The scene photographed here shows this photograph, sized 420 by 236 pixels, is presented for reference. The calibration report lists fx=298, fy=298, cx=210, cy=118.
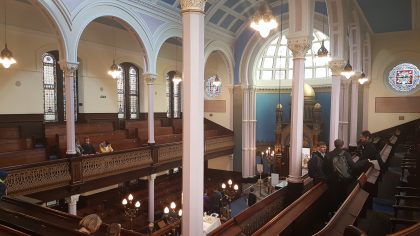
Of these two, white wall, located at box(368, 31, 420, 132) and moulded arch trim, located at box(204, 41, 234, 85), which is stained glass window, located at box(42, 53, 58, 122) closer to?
moulded arch trim, located at box(204, 41, 234, 85)

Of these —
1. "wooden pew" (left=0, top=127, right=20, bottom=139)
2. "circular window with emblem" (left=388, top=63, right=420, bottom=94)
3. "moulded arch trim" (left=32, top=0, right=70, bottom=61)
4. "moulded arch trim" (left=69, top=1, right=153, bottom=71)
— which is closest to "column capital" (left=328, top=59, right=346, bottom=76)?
"moulded arch trim" (left=69, top=1, right=153, bottom=71)

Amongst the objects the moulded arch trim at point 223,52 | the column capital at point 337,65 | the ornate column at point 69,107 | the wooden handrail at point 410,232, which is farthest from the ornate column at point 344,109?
the wooden handrail at point 410,232

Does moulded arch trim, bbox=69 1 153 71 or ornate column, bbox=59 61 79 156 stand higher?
moulded arch trim, bbox=69 1 153 71

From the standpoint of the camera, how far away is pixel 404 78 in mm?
17938

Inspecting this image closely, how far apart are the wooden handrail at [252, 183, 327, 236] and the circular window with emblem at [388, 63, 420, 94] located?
47.0ft

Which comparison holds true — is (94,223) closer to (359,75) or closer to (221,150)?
(359,75)

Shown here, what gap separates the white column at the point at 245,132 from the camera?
20.8 metres

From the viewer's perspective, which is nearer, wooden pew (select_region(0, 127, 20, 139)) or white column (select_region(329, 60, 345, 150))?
white column (select_region(329, 60, 345, 150))

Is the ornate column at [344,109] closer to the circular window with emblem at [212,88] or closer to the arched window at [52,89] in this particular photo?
the circular window with emblem at [212,88]

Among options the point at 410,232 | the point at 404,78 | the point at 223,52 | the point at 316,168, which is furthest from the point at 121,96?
the point at 410,232

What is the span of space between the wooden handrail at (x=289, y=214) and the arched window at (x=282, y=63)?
1659 cm

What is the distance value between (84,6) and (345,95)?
12.3 metres

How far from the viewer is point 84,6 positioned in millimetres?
11125

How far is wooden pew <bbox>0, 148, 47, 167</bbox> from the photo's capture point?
9.95 metres
